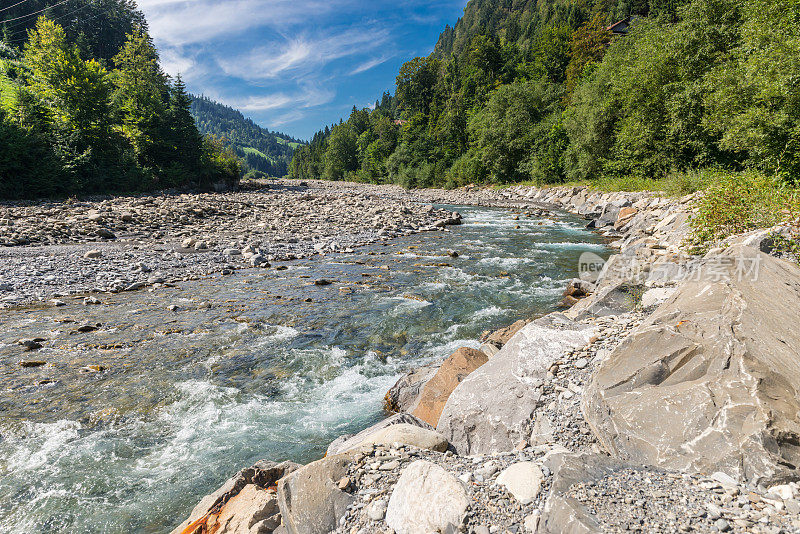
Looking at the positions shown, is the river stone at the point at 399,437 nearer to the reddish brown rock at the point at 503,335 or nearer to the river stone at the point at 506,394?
the river stone at the point at 506,394

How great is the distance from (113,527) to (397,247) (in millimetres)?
14925

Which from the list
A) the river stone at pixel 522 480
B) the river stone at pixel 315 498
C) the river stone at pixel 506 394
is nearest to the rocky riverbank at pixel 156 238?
the river stone at pixel 315 498

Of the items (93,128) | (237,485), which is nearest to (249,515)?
(237,485)

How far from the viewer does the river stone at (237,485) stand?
338cm

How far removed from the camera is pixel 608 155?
105 feet

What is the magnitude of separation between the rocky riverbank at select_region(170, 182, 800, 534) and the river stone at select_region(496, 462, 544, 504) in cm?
1

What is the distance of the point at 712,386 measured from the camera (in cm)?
304

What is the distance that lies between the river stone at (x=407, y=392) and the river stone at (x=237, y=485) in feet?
7.11

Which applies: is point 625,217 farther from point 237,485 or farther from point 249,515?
point 249,515

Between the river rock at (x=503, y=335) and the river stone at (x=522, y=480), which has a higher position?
the river stone at (x=522, y=480)

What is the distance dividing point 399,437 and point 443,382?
2.01 metres

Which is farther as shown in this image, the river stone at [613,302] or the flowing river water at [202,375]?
the river stone at [613,302]

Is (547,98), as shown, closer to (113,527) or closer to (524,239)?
(524,239)

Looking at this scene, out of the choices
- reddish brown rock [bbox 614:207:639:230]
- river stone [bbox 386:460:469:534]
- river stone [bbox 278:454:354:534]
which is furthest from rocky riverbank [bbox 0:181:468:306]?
river stone [bbox 386:460:469:534]
